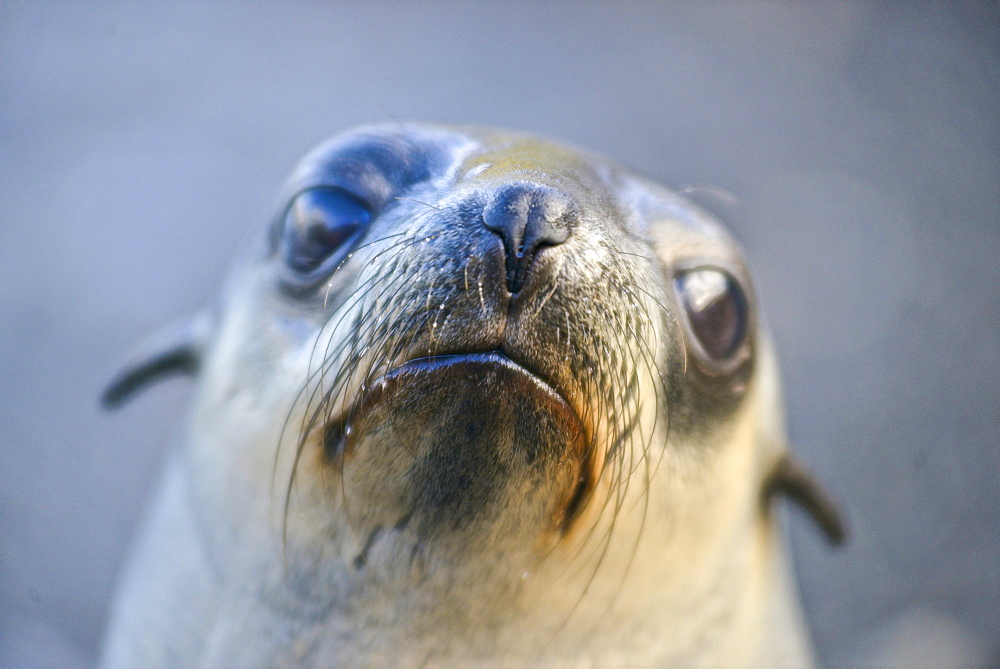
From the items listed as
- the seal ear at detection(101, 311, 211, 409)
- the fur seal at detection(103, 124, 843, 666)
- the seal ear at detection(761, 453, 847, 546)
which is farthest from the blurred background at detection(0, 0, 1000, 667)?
the fur seal at detection(103, 124, 843, 666)

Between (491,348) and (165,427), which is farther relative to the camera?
(165,427)

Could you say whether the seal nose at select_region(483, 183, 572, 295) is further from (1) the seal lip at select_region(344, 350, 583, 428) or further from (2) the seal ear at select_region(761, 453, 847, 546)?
(2) the seal ear at select_region(761, 453, 847, 546)

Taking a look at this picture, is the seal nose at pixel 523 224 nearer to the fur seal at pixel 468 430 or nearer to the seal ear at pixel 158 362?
the fur seal at pixel 468 430

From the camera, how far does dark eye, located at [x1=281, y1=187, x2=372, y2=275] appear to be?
1.26 metres

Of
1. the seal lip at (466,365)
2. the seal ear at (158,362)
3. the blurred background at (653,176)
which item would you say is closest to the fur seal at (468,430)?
the seal lip at (466,365)

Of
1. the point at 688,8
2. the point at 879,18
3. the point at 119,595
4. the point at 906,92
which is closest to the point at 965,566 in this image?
the point at 906,92

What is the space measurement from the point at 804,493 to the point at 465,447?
3.41 ft

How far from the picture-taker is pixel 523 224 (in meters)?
0.97

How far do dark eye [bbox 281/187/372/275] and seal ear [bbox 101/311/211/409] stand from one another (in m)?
0.54

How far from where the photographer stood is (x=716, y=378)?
4.32 feet

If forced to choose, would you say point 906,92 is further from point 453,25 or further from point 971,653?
point 971,653

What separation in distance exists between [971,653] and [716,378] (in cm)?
296

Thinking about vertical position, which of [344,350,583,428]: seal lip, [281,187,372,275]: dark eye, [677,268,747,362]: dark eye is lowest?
[344,350,583,428]: seal lip

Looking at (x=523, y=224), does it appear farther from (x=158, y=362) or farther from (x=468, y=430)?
(x=158, y=362)
